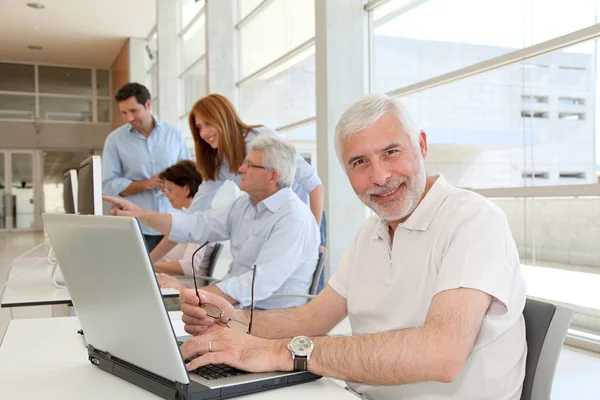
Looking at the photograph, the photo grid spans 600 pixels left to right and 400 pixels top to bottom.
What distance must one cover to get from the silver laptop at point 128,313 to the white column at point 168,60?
8.86 metres

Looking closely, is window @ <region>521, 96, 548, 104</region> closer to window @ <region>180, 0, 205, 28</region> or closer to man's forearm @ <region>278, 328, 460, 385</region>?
man's forearm @ <region>278, 328, 460, 385</region>

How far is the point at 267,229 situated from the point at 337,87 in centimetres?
208

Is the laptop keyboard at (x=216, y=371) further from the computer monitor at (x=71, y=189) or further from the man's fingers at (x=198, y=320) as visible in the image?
the computer monitor at (x=71, y=189)

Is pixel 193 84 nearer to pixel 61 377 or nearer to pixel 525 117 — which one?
pixel 525 117

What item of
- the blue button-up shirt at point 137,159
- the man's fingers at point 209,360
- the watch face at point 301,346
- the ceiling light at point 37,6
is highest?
the ceiling light at point 37,6

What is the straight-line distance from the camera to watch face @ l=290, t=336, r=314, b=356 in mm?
1190

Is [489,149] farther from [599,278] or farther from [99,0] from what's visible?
[99,0]

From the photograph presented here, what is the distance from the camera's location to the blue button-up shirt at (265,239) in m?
2.32

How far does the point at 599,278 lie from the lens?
2.59 meters

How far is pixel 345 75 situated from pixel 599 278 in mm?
2362

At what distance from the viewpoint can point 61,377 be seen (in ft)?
4.11

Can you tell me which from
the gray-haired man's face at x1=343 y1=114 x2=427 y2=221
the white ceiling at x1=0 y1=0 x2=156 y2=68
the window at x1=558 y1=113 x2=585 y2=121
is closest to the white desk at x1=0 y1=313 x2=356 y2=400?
the gray-haired man's face at x1=343 y1=114 x2=427 y2=221

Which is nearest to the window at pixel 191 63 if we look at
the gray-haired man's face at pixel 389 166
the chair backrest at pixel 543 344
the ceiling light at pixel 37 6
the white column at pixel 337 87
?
the ceiling light at pixel 37 6

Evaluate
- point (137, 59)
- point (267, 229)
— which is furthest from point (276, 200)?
point (137, 59)
